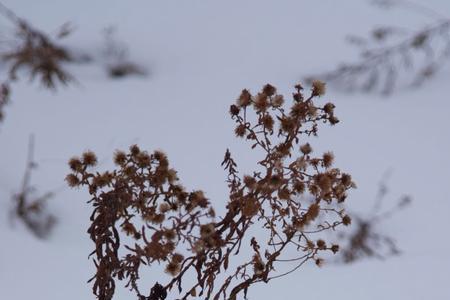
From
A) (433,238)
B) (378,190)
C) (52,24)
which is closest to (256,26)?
(52,24)

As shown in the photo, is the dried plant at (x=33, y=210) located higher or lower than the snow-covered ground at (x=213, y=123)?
lower

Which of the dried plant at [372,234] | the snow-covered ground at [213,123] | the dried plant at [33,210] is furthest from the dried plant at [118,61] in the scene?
the dried plant at [372,234]

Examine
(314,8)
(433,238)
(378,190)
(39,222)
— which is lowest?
(39,222)

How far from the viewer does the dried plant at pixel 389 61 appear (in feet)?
9.87

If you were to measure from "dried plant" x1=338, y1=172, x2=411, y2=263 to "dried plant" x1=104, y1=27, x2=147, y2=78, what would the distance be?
4.50ft

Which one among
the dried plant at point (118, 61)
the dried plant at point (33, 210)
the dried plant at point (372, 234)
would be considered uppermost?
the dried plant at point (118, 61)

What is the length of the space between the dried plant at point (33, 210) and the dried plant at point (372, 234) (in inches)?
38.7

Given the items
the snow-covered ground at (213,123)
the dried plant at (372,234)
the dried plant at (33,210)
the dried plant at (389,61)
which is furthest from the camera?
the dried plant at (389,61)

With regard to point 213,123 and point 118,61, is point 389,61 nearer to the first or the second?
point 213,123

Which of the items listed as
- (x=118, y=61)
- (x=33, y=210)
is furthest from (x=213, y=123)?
(x=33, y=210)

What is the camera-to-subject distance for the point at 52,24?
10.2 feet

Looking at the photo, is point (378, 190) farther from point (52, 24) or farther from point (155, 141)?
point (52, 24)

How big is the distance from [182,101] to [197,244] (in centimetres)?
223

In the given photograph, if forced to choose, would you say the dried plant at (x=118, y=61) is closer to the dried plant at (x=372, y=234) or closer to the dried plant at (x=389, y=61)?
the dried plant at (x=389, y=61)
